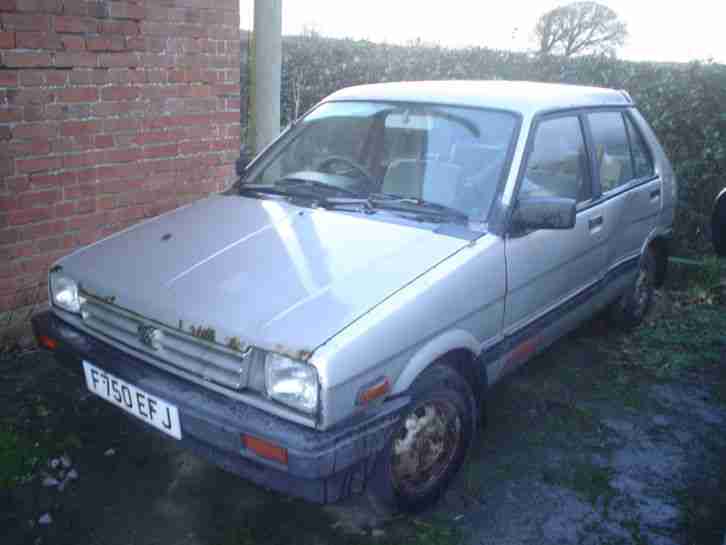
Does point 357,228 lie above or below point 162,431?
above

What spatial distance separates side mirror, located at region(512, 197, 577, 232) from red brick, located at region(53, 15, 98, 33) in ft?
9.85

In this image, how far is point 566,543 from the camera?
2.78 meters

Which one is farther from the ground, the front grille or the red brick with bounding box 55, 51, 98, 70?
the red brick with bounding box 55, 51, 98, 70

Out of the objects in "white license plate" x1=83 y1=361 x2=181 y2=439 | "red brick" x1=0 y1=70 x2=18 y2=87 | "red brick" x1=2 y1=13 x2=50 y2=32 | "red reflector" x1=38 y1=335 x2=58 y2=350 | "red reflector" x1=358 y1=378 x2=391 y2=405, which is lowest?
"white license plate" x1=83 y1=361 x2=181 y2=439

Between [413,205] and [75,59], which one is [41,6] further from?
[413,205]

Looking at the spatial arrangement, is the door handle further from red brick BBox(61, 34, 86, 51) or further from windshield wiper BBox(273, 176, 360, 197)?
red brick BBox(61, 34, 86, 51)

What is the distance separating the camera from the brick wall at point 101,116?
157 inches

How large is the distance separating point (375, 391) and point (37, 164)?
289cm

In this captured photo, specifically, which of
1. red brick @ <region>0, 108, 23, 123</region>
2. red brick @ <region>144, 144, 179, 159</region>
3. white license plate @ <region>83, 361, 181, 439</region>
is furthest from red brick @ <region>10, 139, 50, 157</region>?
white license plate @ <region>83, 361, 181, 439</region>

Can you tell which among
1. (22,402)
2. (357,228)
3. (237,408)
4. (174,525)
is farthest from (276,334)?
(22,402)

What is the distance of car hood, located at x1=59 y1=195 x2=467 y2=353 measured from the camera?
2420 mm

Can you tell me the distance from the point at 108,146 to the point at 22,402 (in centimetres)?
179

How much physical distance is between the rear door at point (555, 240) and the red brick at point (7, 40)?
3009mm

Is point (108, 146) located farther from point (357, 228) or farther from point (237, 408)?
point (237, 408)
